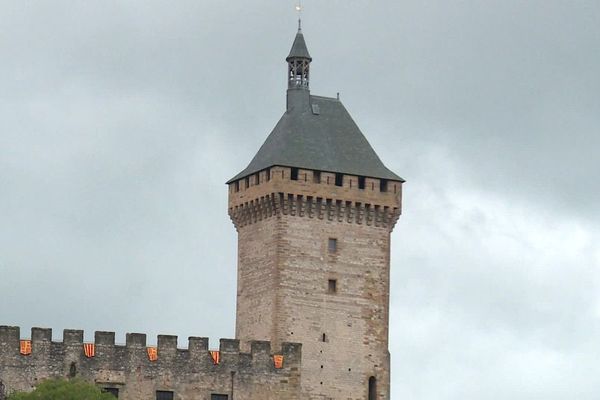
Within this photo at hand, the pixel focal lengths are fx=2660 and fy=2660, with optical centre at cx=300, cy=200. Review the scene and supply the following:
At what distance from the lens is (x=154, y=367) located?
371 feet

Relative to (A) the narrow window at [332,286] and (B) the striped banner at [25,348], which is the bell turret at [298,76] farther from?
(B) the striped banner at [25,348]

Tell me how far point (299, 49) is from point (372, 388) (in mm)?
16490

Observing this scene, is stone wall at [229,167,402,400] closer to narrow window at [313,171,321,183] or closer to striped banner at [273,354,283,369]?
narrow window at [313,171,321,183]

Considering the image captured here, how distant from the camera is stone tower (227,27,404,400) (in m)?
117

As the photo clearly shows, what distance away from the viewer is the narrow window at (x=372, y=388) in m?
118

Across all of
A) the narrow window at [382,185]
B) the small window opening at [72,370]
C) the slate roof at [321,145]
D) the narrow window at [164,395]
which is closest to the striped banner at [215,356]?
the narrow window at [164,395]

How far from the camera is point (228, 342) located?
114375mm

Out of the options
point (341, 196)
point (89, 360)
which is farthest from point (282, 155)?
point (89, 360)

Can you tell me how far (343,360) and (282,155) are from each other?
9659mm

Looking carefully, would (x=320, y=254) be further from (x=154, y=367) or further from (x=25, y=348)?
(x=25, y=348)

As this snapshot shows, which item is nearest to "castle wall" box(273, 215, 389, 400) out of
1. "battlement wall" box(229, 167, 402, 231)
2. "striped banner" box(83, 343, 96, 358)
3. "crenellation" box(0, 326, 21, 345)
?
"battlement wall" box(229, 167, 402, 231)

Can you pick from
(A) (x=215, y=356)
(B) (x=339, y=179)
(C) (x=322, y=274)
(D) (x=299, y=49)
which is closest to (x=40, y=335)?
(A) (x=215, y=356)

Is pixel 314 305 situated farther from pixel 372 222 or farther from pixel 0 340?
pixel 0 340

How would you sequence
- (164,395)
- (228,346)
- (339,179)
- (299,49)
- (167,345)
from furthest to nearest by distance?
(299,49) → (339,179) → (228,346) → (167,345) → (164,395)
